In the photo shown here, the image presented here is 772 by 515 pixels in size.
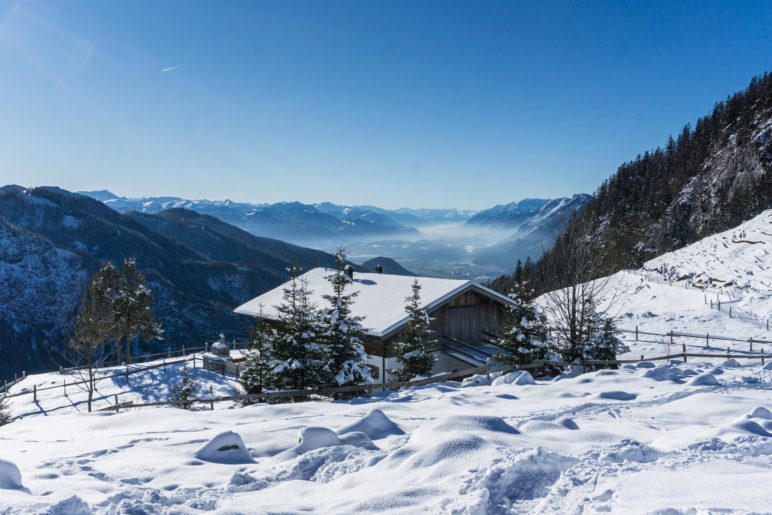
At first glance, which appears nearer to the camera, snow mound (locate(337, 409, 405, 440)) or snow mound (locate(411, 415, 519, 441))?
snow mound (locate(411, 415, 519, 441))

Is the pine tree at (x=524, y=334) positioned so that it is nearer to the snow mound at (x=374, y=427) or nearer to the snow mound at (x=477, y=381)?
the snow mound at (x=477, y=381)

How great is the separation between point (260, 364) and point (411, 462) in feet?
44.0

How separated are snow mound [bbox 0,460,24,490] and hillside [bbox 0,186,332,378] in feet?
125

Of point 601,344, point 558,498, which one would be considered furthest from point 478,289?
point 558,498

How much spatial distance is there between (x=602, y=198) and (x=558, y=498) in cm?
14609

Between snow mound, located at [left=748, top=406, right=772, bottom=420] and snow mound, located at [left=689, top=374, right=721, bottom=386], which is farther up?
snow mound, located at [left=748, top=406, right=772, bottom=420]

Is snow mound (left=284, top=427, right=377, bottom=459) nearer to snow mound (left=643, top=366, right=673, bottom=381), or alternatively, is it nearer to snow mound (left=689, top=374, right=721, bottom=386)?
snow mound (left=689, top=374, right=721, bottom=386)

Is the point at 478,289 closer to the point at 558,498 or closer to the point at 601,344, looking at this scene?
the point at 601,344

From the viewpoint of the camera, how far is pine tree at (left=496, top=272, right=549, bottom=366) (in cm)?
1848

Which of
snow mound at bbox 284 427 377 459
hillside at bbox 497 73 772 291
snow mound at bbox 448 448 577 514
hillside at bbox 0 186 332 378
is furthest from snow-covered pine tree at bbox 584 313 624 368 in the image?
hillside at bbox 497 73 772 291

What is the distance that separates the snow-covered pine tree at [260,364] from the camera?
16984 mm

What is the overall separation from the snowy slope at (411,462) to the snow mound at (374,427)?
27mm

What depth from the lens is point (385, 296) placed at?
24.8m

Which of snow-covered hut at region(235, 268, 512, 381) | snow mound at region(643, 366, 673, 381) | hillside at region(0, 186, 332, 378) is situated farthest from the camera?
hillside at region(0, 186, 332, 378)
